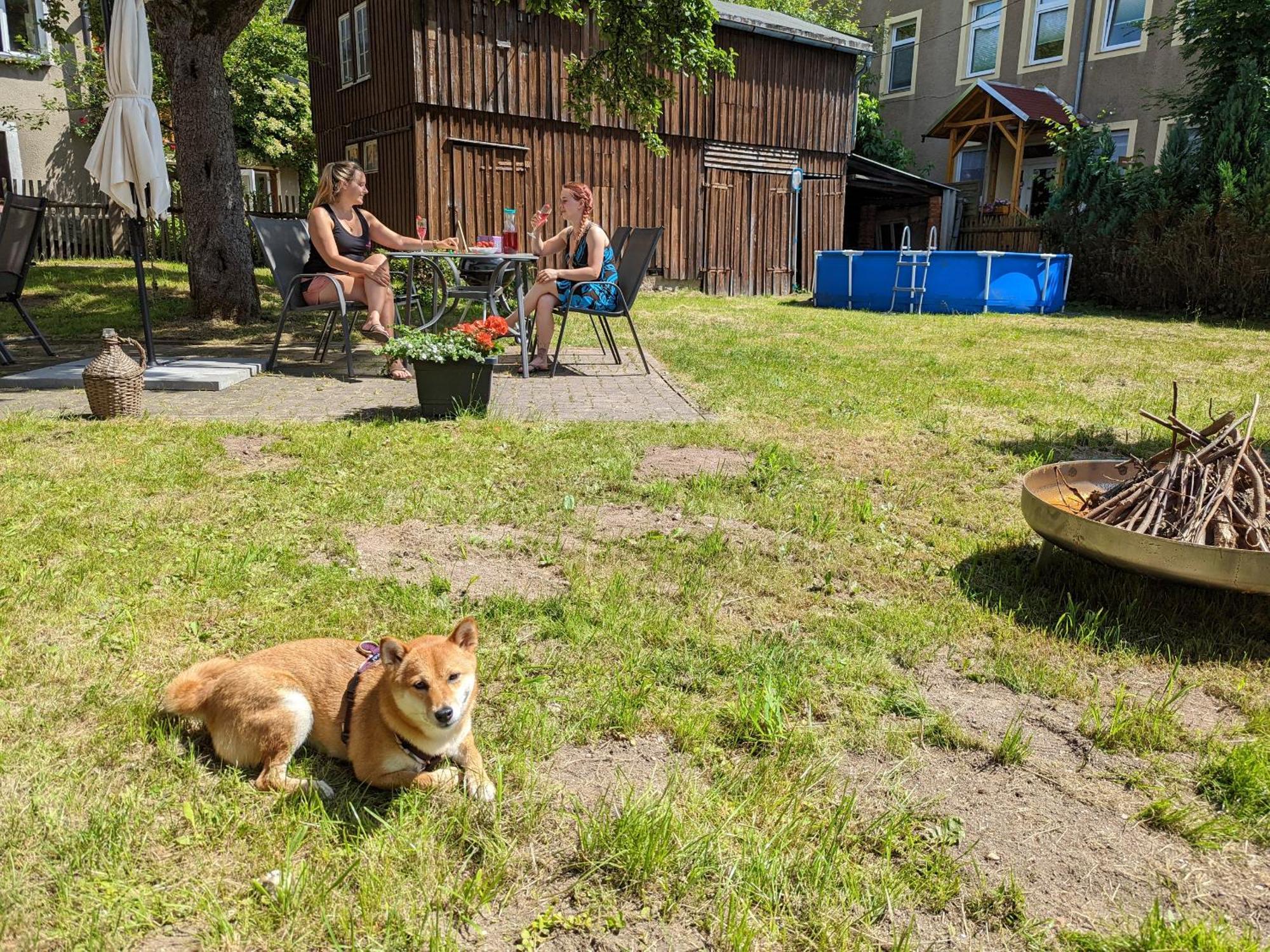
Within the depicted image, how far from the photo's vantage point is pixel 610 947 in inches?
62.6

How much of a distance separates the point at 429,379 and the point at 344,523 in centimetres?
194

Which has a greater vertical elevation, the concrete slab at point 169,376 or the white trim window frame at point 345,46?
the white trim window frame at point 345,46

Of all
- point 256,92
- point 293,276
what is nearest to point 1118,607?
point 293,276

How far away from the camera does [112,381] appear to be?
5152 mm

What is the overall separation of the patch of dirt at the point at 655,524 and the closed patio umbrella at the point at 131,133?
466 cm

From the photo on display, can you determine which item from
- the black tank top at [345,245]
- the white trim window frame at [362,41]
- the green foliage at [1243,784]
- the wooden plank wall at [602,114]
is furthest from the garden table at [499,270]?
the white trim window frame at [362,41]

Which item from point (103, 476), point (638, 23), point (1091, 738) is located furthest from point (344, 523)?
point (638, 23)

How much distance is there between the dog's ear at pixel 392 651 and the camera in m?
1.78

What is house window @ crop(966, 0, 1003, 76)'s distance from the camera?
2166 cm

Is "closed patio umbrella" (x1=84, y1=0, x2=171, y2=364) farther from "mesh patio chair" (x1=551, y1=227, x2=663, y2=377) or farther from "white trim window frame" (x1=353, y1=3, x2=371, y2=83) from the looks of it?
"white trim window frame" (x1=353, y1=3, x2=371, y2=83)

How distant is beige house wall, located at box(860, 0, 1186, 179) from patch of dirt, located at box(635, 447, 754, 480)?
17.6m

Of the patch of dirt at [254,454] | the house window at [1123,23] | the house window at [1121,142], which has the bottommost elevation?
the patch of dirt at [254,454]

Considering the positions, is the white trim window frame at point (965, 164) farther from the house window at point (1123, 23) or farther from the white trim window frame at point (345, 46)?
the white trim window frame at point (345, 46)

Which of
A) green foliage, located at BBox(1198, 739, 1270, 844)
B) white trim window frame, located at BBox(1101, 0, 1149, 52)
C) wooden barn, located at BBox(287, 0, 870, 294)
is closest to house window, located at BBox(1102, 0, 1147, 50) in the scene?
white trim window frame, located at BBox(1101, 0, 1149, 52)
